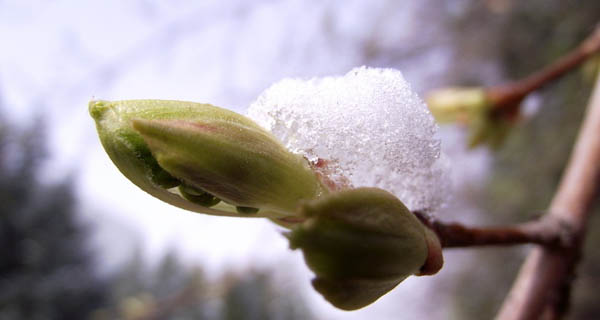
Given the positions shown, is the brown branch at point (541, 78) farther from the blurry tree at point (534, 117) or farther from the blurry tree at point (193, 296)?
the blurry tree at point (193, 296)

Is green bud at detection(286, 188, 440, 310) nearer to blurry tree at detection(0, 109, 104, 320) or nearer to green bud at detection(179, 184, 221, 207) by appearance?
green bud at detection(179, 184, 221, 207)

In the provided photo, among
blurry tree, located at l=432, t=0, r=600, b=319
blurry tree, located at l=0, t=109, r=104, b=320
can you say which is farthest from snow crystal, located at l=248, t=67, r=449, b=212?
blurry tree, located at l=0, t=109, r=104, b=320

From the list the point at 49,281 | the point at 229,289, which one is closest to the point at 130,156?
the point at 229,289

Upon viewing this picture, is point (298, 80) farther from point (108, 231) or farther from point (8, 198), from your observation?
point (108, 231)

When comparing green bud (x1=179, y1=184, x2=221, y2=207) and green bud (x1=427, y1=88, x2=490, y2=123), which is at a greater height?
green bud (x1=179, y1=184, x2=221, y2=207)

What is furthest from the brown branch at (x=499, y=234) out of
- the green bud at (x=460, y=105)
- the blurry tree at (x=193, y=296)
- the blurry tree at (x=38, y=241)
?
the blurry tree at (x=38, y=241)
